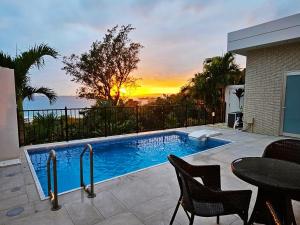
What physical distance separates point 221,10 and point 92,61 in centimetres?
804

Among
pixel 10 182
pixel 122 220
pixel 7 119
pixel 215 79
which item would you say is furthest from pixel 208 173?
pixel 215 79

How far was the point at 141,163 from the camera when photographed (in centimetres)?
530

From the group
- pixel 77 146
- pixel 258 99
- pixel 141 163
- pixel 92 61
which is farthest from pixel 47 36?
pixel 258 99

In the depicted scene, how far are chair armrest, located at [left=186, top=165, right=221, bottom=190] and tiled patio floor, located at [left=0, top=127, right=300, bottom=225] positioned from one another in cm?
45

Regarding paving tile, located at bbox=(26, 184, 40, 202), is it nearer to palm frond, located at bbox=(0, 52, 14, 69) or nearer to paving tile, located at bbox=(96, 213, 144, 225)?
paving tile, located at bbox=(96, 213, 144, 225)

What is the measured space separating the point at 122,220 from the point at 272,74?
703 centimetres

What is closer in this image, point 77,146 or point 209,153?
point 209,153

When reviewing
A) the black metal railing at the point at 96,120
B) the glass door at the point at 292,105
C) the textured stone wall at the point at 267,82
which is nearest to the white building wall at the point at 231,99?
the black metal railing at the point at 96,120

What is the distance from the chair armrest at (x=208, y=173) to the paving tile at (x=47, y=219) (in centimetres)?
149

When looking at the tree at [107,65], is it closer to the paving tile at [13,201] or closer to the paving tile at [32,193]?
the paving tile at [32,193]

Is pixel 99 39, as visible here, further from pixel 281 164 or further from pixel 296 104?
pixel 281 164

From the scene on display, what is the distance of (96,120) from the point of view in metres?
7.98

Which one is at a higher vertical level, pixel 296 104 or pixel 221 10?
pixel 221 10

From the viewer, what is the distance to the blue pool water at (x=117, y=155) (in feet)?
14.5
